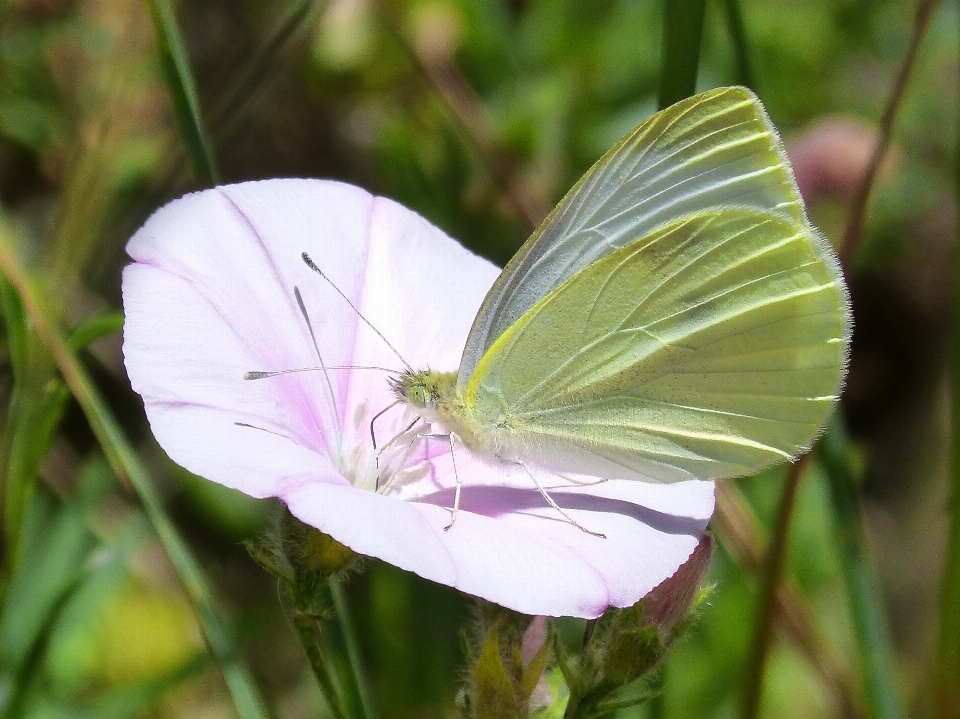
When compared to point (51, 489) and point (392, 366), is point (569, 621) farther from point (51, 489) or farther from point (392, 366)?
point (51, 489)

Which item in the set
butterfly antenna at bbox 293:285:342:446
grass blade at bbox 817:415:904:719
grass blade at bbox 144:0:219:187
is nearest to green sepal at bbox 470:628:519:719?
butterfly antenna at bbox 293:285:342:446

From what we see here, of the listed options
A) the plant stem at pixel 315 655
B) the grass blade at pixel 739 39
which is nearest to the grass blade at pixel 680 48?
the grass blade at pixel 739 39

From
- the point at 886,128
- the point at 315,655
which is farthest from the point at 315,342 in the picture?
the point at 886,128

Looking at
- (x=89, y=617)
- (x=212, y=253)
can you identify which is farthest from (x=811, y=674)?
(x=212, y=253)

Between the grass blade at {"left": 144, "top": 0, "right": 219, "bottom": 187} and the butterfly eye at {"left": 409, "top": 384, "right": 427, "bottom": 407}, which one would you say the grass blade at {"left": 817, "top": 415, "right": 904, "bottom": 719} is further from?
the grass blade at {"left": 144, "top": 0, "right": 219, "bottom": 187}

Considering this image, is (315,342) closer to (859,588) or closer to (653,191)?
(653,191)

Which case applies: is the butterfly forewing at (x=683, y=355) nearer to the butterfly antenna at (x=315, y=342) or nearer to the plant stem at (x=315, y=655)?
the butterfly antenna at (x=315, y=342)
